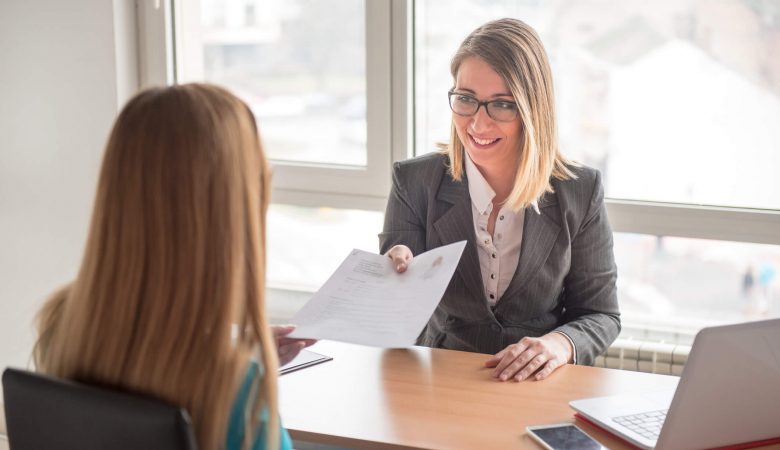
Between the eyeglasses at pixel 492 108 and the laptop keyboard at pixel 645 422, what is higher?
the eyeglasses at pixel 492 108

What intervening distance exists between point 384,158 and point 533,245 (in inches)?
39.4

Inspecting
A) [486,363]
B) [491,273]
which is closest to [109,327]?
[486,363]

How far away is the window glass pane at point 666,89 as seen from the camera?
9.50ft

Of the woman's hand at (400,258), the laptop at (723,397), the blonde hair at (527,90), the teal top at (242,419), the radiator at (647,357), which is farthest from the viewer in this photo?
the radiator at (647,357)

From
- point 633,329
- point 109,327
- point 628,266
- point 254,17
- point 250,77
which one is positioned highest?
point 254,17

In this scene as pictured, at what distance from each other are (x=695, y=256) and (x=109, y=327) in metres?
2.26

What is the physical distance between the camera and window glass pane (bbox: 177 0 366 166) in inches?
133

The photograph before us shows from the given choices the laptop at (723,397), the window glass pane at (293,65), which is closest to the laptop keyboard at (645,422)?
the laptop at (723,397)

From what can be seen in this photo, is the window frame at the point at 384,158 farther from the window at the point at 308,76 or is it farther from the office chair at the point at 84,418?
the office chair at the point at 84,418

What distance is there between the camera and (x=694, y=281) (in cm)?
309

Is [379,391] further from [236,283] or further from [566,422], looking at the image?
[236,283]

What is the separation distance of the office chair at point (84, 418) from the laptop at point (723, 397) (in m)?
0.87

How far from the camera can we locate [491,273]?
250 cm

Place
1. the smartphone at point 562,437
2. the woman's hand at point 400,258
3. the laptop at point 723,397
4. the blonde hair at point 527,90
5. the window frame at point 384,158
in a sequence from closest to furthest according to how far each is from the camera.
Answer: the laptop at point 723,397
the smartphone at point 562,437
the woman's hand at point 400,258
the blonde hair at point 527,90
the window frame at point 384,158
